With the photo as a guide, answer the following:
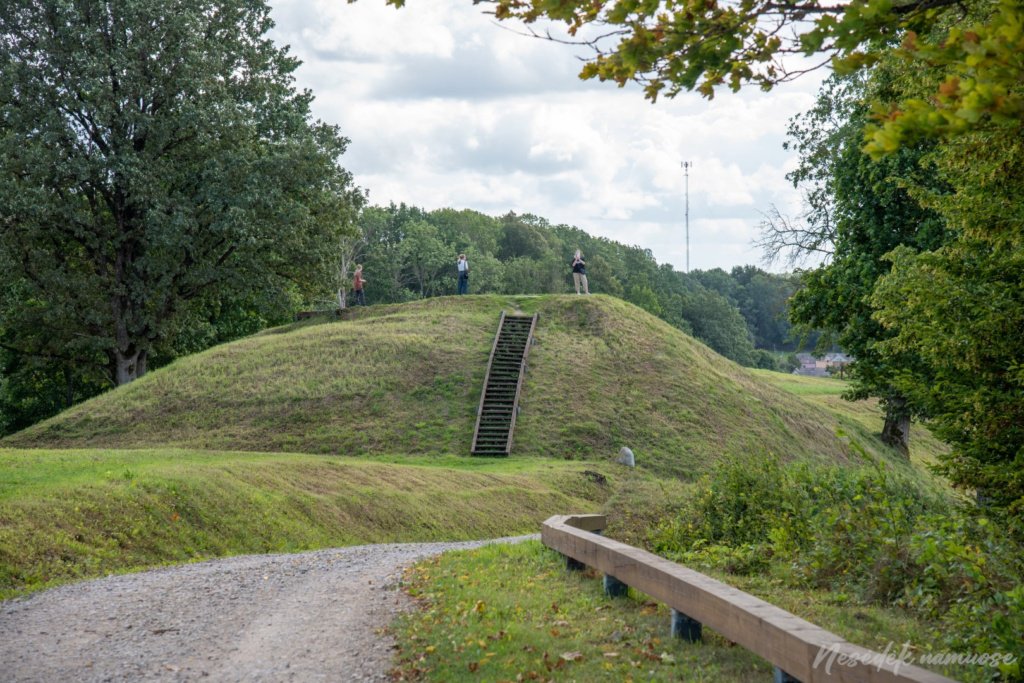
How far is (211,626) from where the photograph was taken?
9.79m

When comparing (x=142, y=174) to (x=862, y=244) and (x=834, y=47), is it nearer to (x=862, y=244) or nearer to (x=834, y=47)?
(x=862, y=244)

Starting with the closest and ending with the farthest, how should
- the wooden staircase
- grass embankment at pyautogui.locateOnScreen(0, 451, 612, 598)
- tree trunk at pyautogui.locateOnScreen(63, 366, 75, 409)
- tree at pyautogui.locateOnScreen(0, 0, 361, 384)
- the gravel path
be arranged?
1. the gravel path
2. grass embankment at pyautogui.locateOnScreen(0, 451, 612, 598)
3. the wooden staircase
4. tree at pyautogui.locateOnScreen(0, 0, 361, 384)
5. tree trunk at pyautogui.locateOnScreen(63, 366, 75, 409)

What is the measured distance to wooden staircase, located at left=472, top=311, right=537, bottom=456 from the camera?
3275 centimetres

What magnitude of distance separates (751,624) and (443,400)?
99.2ft

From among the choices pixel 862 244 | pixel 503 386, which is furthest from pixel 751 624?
pixel 503 386

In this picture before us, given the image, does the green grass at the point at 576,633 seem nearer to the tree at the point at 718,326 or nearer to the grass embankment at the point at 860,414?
the grass embankment at the point at 860,414

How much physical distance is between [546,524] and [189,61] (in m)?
31.8

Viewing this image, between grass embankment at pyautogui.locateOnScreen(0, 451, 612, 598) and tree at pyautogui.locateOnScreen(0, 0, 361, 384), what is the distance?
1424 centimetres

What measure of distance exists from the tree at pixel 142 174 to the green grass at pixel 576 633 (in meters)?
29.9

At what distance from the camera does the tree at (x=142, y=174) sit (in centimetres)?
3622

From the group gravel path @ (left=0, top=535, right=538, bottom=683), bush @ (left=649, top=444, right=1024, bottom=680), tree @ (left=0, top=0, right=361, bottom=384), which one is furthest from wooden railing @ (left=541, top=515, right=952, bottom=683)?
tree @ (left=0, top=0, right=361, bottom=384)

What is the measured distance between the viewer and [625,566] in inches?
Result: 326

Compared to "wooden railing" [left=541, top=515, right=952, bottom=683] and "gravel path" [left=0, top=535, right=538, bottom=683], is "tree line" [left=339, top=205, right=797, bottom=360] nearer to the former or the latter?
"gravel path" [left=0, top=535, right=538, bottom=683]

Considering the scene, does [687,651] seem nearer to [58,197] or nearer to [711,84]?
[711,84]
